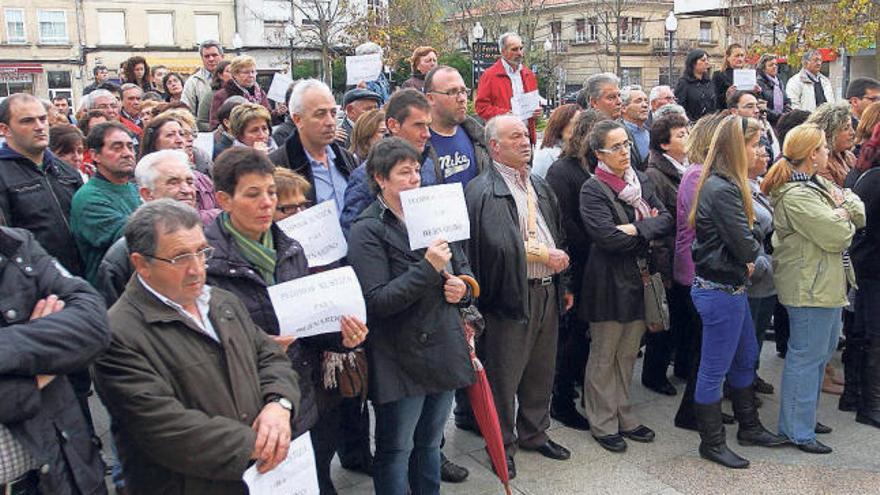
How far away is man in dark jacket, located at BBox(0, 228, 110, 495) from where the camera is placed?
2518 millimetres

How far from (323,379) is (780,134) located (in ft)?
17.8

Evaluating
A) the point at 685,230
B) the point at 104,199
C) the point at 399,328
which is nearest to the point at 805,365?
the point at 685,230

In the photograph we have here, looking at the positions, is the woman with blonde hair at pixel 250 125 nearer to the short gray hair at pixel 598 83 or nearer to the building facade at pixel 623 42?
the short gray hair at pixel 598 83

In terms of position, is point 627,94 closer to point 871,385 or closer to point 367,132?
point 367,132

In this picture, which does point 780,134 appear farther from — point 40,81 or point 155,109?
point 40,81

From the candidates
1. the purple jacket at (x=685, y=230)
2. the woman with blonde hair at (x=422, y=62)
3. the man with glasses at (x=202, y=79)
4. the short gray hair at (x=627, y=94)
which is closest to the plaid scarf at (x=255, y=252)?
the purple jacket at (x=685, y=230)

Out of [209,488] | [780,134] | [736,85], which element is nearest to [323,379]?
[209,488]

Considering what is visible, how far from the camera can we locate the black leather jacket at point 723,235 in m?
4.67

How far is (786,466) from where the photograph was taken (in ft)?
16.3

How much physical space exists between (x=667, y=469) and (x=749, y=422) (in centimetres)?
75

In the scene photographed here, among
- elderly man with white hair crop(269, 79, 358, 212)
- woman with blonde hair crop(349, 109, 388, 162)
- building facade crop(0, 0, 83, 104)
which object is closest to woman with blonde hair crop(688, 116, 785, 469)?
woman with blonde hair crop(349, 109, 388, 162)

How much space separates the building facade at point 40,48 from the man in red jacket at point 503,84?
133 feet

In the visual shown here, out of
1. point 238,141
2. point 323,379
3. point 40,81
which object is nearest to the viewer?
point 323,379

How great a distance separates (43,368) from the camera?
2547mm
